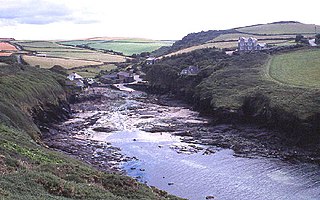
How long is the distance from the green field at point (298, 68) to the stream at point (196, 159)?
19867mm

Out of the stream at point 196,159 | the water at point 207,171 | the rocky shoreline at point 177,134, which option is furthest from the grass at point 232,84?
the water at point 207,171

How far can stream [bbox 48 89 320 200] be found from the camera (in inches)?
1688

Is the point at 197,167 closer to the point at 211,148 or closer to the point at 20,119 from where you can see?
the point at 211,148

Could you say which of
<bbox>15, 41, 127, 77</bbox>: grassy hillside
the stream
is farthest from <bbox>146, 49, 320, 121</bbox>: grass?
<bbox>15, 41, 127, 77</bbox>: grassy hillside

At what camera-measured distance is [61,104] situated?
91.8 metres

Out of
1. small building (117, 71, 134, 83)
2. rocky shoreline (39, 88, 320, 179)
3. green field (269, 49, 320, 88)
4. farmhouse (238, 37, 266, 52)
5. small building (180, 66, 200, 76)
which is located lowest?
rocky shoreline (39, 88, 320, 179)

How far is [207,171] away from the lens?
49.2m

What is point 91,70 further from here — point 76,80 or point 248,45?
point 248,45

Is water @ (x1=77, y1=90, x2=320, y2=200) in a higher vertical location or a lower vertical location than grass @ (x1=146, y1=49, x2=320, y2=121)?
lower

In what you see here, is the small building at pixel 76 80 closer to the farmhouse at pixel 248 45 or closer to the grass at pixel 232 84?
the grass at pixel 232 84

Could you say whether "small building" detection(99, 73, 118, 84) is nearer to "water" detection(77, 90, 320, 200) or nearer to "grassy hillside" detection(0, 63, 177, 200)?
"water" detection(77, 90, 320, 200)

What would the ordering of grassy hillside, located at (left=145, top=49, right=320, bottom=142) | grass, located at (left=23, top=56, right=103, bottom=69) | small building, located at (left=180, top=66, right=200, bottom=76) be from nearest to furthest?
1. grassy hillside, located at (left=145, top=49, right=320, bottom=142)
2. small building, located at (left=180, top=66, right=200, bottom=76)
3. grass, located at (left=23, top=56, right=103, bottom=69)

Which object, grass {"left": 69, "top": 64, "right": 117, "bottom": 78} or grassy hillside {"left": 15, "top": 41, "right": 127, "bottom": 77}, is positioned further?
grassy hillside {"left": 15, "top": 41, "right": 127, "bottom": 77}

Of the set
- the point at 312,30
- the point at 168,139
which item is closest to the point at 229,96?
the point at 168,139
